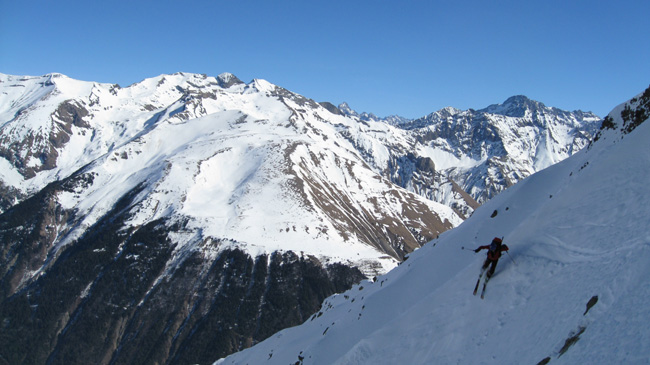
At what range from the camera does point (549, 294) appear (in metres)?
17.7

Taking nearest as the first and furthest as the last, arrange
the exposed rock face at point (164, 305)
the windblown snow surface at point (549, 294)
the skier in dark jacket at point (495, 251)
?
the windblown snow surface at point (549, 294) < the skier in dark jacket at point (495, 251) < the exposed rock face at point (164, 305)

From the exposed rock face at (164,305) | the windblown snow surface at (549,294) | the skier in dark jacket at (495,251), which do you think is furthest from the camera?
the exposed rock face at (164,305)

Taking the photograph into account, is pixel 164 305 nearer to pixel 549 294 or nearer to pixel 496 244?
pixel 496 244

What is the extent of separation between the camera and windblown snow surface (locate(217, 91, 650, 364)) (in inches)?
552

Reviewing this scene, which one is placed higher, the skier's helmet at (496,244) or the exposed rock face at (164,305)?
the exposed rock face at (164,305)

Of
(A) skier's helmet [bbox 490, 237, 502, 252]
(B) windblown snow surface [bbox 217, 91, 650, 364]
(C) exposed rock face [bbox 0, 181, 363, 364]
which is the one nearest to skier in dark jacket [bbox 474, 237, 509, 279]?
(A) skier's helmet [bbox 490, 237, 502, 252]

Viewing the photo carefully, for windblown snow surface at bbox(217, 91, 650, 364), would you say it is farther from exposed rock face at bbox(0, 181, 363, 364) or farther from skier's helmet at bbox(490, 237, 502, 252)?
exposed rock face at bbox(0, 181, 363, 364)

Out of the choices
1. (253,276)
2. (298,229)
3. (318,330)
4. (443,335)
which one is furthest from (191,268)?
(443,335)

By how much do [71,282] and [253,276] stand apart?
3418 inches

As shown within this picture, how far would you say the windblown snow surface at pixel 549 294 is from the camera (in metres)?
14.0

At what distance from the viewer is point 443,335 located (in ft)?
68.7

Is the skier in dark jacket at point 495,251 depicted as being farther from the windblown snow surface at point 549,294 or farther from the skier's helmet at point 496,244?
the windblown snow surface at point 549,294

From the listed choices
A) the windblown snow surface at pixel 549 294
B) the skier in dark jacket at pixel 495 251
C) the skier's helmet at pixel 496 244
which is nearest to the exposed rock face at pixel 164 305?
the windblown snow surface at pixel 549 294

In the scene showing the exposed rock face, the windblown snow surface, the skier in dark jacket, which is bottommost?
the windblown snow surface
